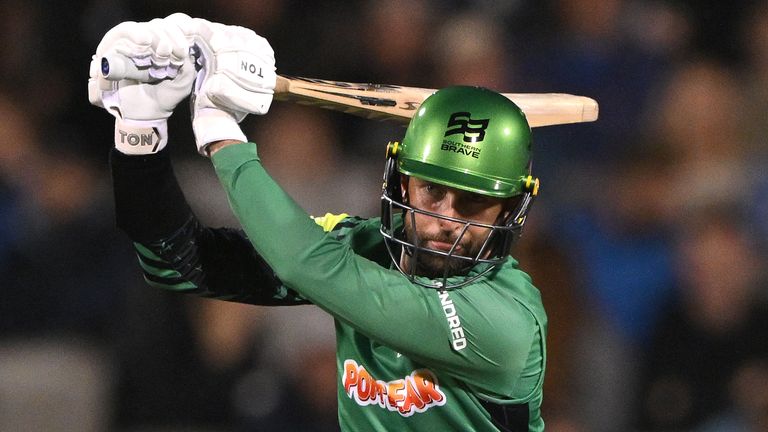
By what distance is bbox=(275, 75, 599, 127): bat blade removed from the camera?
2066mm

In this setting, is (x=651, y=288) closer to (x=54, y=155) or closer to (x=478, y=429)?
(x=478, y=429)

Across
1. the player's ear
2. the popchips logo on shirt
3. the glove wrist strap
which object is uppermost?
the glove wrist strap

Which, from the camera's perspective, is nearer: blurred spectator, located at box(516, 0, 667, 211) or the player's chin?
the player's chin

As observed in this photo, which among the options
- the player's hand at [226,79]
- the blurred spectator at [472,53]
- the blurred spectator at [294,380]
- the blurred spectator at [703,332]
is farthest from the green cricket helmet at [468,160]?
the blurred spectator at [703,332]

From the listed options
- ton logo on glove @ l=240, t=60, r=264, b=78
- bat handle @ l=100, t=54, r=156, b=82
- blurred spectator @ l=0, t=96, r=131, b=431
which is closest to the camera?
bat handle @ l=100, t=54, r=156, b=82

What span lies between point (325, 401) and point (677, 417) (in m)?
1.30

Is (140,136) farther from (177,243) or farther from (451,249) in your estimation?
(451,249)

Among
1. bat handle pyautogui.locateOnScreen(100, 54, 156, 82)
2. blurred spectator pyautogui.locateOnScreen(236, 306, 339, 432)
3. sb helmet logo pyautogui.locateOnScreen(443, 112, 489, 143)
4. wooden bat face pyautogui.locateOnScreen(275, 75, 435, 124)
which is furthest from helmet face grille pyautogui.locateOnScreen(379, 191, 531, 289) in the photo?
blurred spectator pyautogui.locateOnScreen(236, 306, 339, 432)

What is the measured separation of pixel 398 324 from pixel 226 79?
1.80 ft

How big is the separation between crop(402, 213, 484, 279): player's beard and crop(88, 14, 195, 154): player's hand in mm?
533

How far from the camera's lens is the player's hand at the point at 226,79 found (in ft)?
5.70

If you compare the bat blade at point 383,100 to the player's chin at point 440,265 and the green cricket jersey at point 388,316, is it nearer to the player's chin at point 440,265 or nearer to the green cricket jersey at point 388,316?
the green cricket jersey at point 388,316

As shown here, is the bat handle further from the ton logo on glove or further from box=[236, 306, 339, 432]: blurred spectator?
box=[236, 306, 339, 432]: blurred spectator

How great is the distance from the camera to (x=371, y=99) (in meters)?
2.27
